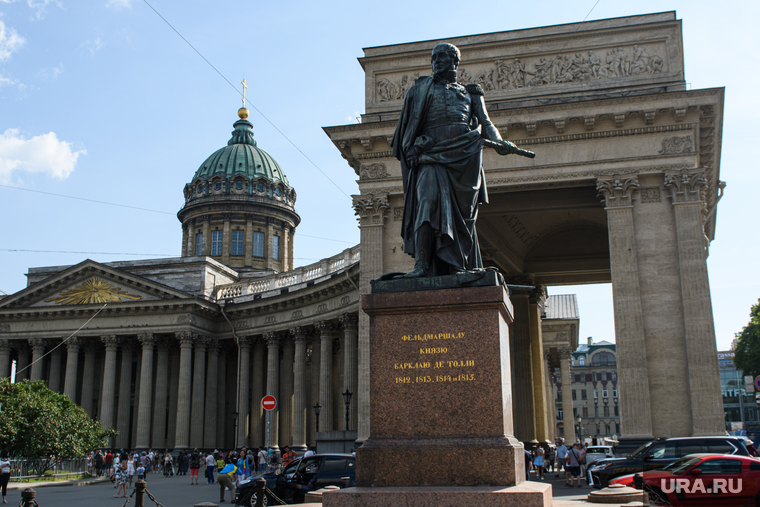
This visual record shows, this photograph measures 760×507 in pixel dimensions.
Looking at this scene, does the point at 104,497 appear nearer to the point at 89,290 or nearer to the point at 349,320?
the point at 349,320

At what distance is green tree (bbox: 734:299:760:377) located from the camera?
190 ft

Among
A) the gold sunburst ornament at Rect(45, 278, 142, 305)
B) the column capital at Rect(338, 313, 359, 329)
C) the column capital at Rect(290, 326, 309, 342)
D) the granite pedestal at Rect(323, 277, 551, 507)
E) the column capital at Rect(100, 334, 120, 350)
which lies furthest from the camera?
the gold sunburst ornament at Rect(45, 278, 142, 305)

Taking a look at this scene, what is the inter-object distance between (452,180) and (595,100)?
18.7m

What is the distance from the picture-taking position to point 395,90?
30.5 metres

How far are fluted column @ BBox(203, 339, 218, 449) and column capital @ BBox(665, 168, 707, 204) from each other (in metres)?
39.1

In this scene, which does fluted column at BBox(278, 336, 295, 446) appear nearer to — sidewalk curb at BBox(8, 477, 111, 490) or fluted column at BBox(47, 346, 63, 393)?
sidewalk curb at BBox(8, 477, 111, 490)

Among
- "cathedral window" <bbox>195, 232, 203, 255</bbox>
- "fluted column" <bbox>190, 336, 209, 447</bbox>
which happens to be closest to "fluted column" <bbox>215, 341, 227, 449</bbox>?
"fluted column" <bbox>190, 336, 209, 447</bbox>

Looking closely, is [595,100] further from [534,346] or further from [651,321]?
[534,346]

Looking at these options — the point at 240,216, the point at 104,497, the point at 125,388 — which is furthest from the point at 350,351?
the point at 240,216

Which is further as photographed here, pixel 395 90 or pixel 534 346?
pixel 534 346

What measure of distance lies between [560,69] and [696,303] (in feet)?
34.0

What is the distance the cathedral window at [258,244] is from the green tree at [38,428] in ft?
126

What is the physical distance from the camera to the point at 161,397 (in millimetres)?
55156

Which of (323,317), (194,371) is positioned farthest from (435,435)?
(194,371)
